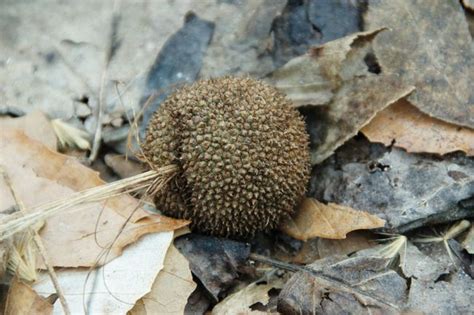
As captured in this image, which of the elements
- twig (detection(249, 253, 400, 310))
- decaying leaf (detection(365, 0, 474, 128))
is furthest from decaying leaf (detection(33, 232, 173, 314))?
decaying leaf (detection(365, 0, 474, 128))

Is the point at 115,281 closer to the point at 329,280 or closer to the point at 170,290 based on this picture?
the point at 170,290

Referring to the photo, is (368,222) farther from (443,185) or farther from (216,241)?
(216,241)

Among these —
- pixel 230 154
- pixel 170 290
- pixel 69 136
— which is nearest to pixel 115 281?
pixel 170 290

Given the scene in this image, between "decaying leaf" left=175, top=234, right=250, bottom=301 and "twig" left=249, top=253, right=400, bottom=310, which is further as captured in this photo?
"decaying leaf" left=175, top=234, right=250, bottom=301

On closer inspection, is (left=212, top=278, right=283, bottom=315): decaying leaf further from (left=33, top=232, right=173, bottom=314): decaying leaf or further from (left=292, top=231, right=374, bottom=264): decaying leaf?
(left=33, top=232, right=173, bottom=314): decaying leaf

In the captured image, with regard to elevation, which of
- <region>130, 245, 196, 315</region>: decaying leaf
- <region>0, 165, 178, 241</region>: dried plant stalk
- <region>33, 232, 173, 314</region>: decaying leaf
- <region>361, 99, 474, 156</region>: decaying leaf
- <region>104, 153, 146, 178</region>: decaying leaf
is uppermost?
<region>0, 165, 178, 241</region>: dried plant stalk

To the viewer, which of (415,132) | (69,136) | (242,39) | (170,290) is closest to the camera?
(170,290)

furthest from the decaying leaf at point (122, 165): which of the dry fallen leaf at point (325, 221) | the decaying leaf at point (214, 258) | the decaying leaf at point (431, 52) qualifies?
the decaying leaf at point (431, 52)
